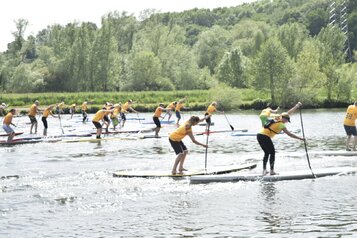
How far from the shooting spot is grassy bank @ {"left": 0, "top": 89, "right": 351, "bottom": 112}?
79.6 metres

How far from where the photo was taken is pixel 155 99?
87.3 metres

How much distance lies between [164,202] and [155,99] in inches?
2758

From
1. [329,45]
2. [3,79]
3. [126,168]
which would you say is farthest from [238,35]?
[126,168]

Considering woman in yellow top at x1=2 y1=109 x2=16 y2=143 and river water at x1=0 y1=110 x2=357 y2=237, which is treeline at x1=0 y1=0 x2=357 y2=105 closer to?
woman in yellow top at x1=2 y1=109 x2=16 y2=143

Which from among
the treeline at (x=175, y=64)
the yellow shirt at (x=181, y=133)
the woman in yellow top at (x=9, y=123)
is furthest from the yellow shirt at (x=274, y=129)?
the treeline at (x=175, y=64)

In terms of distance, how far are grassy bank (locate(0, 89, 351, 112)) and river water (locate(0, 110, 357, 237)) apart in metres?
52.5

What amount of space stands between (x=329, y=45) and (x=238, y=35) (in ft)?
165

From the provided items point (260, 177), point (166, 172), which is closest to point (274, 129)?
point (260, 177)

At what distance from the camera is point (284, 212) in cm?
1598

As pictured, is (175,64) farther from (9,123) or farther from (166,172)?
(166,172)

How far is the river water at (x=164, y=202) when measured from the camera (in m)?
14.6

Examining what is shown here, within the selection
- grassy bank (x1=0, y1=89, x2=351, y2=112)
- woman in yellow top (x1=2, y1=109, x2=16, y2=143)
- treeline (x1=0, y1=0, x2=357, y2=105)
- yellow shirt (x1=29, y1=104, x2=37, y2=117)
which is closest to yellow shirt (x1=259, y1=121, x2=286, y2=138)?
woman in yellow top (x1=2, y1=109, x2=16, y2=143)

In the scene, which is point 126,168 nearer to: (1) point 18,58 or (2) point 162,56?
(2) point 162,56

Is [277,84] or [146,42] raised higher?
[146,42]
